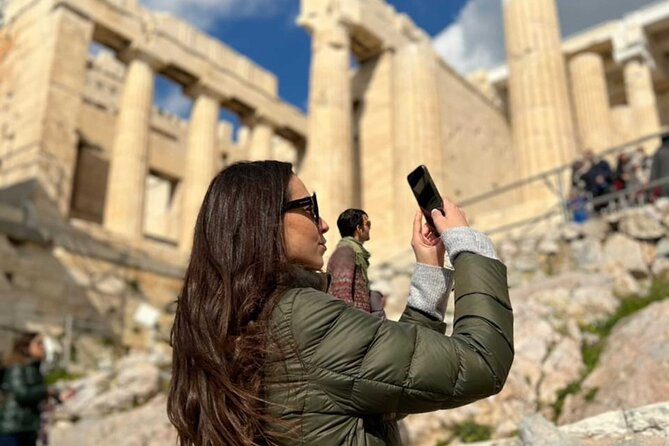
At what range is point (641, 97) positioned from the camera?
2195cm

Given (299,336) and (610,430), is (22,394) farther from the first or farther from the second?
(299,336)

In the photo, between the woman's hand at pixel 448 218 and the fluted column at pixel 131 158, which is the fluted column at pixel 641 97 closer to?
the fluted column at pixel 131 158

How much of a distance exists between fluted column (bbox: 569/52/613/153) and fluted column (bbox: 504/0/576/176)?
4286 mm

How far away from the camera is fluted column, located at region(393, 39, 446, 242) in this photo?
1814 cm

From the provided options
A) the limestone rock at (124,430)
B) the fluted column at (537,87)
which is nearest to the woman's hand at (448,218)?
the limestone rock at (124,430)

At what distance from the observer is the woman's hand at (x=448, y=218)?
77.1 inches

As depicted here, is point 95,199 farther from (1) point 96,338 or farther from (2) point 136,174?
(1) point 96,338

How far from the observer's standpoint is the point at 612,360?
5691 mm

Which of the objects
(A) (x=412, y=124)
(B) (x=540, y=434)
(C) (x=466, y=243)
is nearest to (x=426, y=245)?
(C) (x=466, y=243)

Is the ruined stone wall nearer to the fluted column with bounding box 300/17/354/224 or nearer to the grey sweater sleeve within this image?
the fluted column with bounding box 300/17/354/224

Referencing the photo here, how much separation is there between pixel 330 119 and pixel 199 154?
5.32m

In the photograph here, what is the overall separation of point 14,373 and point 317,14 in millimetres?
15057

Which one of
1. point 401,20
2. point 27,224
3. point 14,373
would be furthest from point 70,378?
point 401,20

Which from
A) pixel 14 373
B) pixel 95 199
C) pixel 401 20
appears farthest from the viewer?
pixel 95 199
